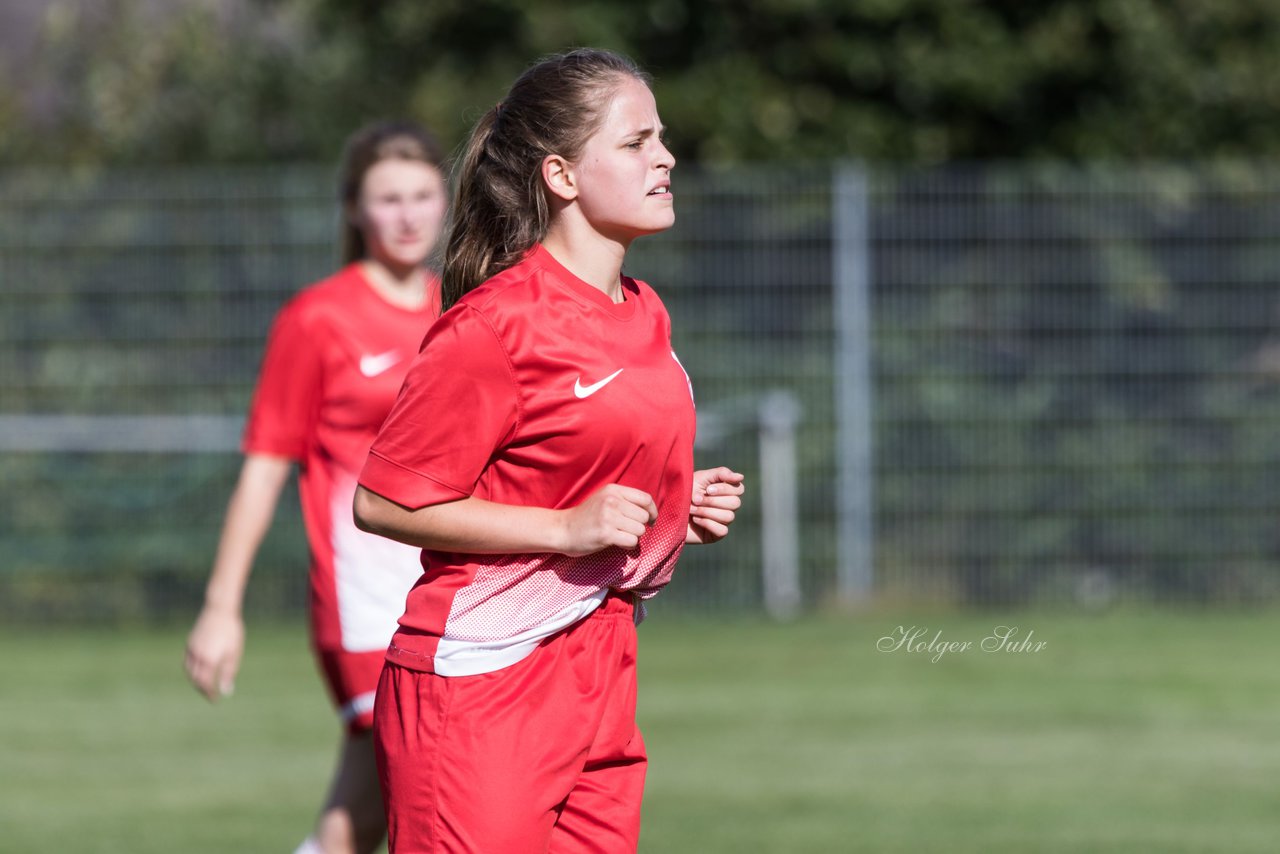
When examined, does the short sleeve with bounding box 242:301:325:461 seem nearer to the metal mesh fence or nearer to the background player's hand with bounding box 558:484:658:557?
the background player's hand with bounding box 558:484:658:557

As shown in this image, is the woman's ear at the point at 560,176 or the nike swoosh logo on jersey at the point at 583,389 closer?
the nike swoosh logo on jersey at the point at 583,389

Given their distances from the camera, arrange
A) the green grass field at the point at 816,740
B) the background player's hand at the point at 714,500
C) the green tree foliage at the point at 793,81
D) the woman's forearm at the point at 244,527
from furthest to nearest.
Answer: the green tree foliage at the point at 793,81
the green grass field at the point at 816,740
the woman's forearm at the point at 244,527
the background player's hand at the point at 714,500

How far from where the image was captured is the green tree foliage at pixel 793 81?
43.8ft

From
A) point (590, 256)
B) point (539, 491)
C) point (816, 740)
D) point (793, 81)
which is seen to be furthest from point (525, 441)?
point (793, 81)

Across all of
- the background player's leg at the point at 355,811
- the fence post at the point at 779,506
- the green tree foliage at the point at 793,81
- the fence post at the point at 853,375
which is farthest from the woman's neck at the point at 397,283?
the green tree foliage at the point at 793,81

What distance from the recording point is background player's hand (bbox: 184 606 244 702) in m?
4.63

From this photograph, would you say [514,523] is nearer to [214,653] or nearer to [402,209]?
[214,653]

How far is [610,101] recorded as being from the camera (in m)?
3.35

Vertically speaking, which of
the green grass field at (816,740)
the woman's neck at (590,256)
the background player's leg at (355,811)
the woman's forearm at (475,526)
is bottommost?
the green grass field at (816,740)

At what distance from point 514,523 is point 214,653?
67.2 inches

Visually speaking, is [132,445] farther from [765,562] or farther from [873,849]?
[873,849]

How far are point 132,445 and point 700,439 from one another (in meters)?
3.60

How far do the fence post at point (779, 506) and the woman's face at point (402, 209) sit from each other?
7257mm

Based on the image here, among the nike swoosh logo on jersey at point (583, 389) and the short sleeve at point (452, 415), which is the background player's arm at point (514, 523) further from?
the nike swoosh logo on jersey at point (583, 389)
